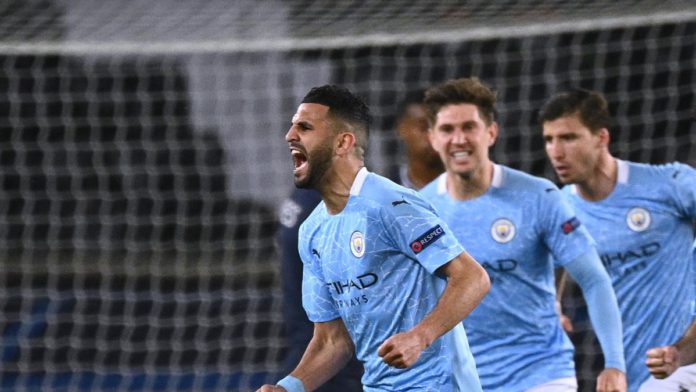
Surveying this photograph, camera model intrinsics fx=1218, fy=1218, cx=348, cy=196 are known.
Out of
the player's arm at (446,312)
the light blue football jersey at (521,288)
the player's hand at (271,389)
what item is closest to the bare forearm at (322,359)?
the player's hand at (271,389)

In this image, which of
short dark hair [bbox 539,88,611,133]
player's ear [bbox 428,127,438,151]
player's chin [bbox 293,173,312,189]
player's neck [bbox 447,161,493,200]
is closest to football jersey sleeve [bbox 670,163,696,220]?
short dark hair [bbox 539,88,611,133]

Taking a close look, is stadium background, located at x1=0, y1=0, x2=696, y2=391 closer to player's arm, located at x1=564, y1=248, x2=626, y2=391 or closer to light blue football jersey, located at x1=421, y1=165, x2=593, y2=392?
light blue football jersey, located at x1=421, y1=165, x2=593, y2=392

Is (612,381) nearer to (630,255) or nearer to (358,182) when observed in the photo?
(630,255)

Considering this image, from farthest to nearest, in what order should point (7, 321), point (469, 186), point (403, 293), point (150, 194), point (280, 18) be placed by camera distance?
point (150, 194), point (7, 321), point (280, 18), point (469, 186), point (403, 293)

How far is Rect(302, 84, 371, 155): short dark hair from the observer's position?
13.0 feet

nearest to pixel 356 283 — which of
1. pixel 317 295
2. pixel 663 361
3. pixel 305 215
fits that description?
pixel 317 295

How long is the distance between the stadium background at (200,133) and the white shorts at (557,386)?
9.65 feet

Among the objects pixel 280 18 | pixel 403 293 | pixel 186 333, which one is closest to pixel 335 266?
pixel 403 293

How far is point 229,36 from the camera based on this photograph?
8414 mm

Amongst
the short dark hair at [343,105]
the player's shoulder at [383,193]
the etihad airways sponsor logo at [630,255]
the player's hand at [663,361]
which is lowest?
the player's hand at [663,361]

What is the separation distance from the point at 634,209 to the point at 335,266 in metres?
2.05

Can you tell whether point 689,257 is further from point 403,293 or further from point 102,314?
point 102,314

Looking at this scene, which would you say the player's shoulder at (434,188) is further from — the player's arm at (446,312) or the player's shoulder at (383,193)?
the player's arm at (446,312)

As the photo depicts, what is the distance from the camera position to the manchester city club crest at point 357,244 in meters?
3.80
